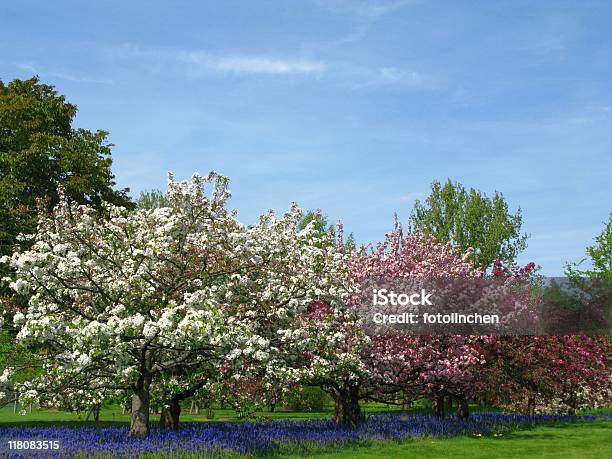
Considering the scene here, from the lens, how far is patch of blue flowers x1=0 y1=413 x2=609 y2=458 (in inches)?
612

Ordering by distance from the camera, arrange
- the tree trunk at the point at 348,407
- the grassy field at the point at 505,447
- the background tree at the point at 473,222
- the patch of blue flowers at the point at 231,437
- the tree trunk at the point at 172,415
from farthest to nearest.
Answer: the background tree at the point at 473,222
the tree trunk at the point at 348,407
the tree trunk at the point at 172,415
the grassy field at the point at 505,447
the patch of blue flowers at the point at 231,437

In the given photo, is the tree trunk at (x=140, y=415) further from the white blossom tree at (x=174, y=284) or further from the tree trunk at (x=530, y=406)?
the tree trunk at (x=530, y=406)

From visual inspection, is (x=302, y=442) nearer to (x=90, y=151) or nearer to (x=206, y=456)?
(x=206, y=456)

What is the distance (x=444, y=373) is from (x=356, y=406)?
12.0ft

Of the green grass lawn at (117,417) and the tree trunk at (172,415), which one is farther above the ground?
the tree trunk at (172,415)

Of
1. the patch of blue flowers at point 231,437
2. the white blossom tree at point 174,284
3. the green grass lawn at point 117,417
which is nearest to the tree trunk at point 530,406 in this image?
the patch of blue flowers at point 231,437

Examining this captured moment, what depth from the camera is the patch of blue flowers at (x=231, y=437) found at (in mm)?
15547

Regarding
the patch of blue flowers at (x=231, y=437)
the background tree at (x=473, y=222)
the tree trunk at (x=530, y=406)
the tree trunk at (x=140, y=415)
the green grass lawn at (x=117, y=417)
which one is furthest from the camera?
the background tree at (x=473, y=222)

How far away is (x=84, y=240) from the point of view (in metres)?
17.8

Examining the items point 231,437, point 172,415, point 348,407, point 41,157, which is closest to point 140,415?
point 231,437

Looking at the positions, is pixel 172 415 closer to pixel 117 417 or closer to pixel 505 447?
pixel 505 447

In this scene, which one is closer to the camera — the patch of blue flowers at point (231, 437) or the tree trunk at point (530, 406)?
the patch of blue flowers at point (231, 437)

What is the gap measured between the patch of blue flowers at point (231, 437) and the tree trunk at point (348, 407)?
0.43m

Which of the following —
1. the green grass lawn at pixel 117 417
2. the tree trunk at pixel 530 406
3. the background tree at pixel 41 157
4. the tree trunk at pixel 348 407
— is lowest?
the green grass lawn at pixel 117 417
